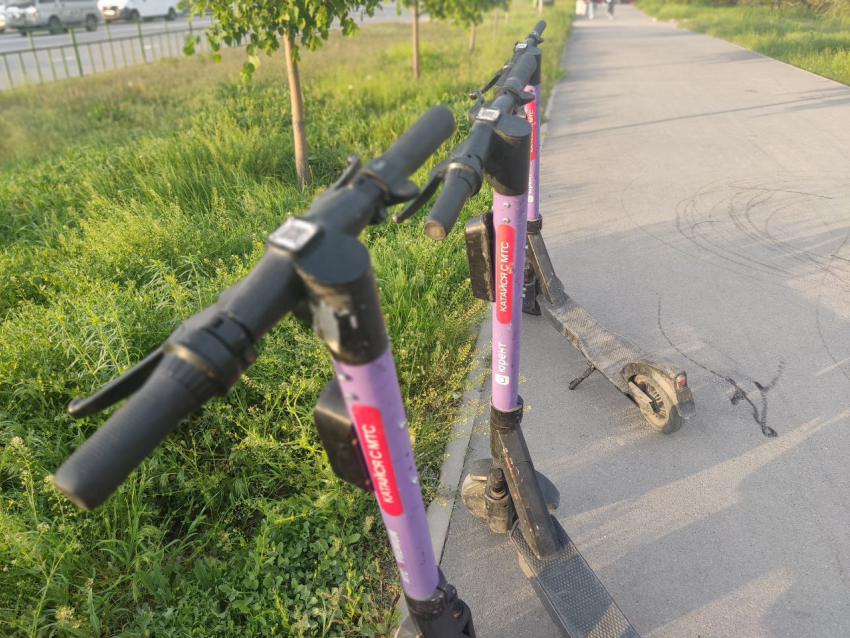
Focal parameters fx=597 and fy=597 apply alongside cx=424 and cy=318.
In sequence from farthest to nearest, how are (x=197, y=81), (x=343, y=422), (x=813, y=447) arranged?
1. (x=197, y=81)
2. (x=813, y=447)
3. (x=343, y=422)

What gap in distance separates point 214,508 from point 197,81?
41.4 feet

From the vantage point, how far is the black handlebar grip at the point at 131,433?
901 mm

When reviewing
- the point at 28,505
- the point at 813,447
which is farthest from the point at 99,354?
the point at 813,447

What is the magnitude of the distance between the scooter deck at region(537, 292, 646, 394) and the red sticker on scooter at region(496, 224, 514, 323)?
142 cm

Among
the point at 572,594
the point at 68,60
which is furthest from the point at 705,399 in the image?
the point at 68,60

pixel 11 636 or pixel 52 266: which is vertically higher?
pixel 52 266

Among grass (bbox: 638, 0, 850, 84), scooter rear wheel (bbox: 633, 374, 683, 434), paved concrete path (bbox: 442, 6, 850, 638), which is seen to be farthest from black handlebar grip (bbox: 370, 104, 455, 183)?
grass (bbox: 638, 0, 850, 84)

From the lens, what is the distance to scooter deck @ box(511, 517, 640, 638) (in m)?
2.22

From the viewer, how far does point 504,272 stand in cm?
217

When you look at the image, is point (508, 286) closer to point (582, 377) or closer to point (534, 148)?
point (582, 377)

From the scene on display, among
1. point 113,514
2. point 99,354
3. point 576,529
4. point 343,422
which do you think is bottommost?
point 576,529

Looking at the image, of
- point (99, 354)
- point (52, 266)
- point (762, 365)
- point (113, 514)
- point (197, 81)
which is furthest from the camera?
point (197, 81)

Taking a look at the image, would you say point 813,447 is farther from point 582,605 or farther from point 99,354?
point 99,354

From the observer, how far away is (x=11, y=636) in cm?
226
